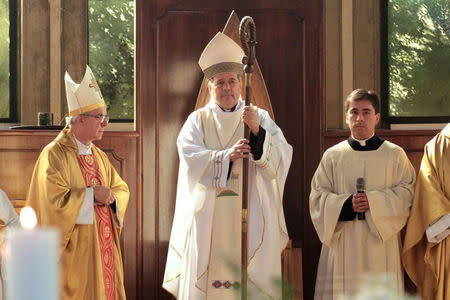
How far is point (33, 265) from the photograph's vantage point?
1.71 feet

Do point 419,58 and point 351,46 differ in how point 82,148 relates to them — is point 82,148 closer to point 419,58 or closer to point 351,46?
point 351,46

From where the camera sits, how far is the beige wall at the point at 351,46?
6.92m

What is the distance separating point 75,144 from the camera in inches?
180

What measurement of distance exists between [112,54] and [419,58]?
10.1 feet

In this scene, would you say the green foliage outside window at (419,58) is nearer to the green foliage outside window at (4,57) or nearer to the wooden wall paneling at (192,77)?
the wooden wall paneling at (192,77)

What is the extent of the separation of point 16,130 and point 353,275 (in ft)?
9.27

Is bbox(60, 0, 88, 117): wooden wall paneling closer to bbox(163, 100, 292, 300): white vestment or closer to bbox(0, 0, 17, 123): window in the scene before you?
bbox(0, 0, 17, 123): window

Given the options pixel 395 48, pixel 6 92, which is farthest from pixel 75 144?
pixel 395 48

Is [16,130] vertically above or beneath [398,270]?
above

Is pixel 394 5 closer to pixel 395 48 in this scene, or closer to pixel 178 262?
pixel 395 48

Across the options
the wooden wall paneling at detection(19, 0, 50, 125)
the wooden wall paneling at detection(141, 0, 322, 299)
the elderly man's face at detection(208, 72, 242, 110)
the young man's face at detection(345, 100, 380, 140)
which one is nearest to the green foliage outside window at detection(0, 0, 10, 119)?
the wooden wall paneling at detection(19, 0, 50, 125)

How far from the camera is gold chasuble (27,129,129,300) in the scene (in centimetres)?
436

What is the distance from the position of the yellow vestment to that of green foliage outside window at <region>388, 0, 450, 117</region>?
224cm

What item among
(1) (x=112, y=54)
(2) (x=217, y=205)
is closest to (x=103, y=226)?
(2) (x=217, y=205)
